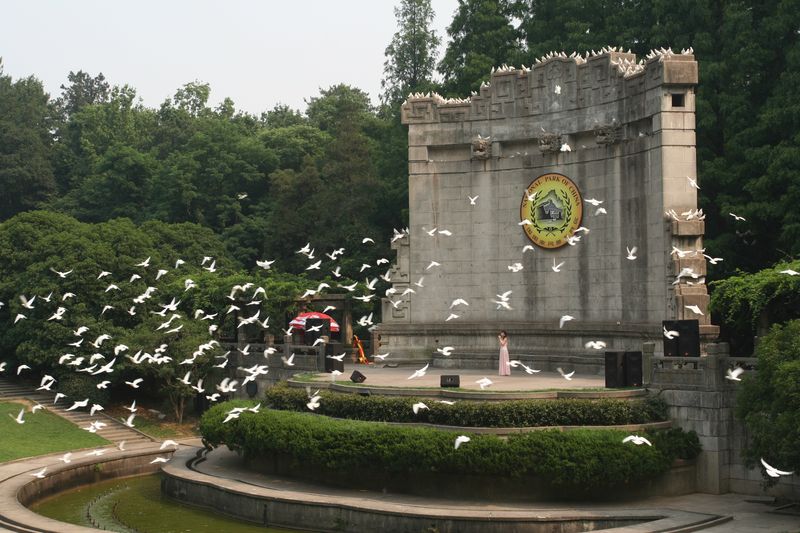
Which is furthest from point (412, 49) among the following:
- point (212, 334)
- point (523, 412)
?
point (523, 412)

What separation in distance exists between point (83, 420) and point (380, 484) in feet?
71.7

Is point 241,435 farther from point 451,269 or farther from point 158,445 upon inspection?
point 451,269

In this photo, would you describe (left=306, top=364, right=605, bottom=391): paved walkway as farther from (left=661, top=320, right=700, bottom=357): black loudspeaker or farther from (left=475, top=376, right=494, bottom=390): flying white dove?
(left=661, top=320, right=700, bottom=357): black loudspeaker

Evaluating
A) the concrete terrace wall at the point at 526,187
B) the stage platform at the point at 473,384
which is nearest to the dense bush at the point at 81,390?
the stage platform at the point at 473,384

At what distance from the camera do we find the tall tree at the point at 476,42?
64438 millimetres

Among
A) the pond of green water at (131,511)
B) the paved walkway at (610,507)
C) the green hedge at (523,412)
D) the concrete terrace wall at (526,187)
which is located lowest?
the pond of green water at (131,511)

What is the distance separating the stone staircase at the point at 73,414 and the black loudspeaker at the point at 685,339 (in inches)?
951

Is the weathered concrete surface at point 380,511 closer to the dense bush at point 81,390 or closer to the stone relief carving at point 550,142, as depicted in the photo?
the dense bush at point 81,390

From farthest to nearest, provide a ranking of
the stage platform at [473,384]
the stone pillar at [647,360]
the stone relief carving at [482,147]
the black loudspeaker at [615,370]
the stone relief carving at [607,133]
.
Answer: the stone relief carving at [482,147] → the stone relief carving at [607,133] → the stone pillar at [647,360] → the black loudspeaker at [615,370] → the stage platform at [473,384]

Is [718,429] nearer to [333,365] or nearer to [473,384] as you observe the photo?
[473,384]

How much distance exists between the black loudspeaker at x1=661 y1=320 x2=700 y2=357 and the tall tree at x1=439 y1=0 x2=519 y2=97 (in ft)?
106

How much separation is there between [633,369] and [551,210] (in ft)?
38.4

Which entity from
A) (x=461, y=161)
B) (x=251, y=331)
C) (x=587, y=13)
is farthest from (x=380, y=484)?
(x=587, y=13)

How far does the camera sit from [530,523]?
28.8 m
